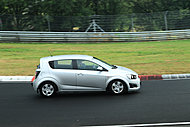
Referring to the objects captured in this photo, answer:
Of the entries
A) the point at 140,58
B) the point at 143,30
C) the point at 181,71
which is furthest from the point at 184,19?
the point at 181,71

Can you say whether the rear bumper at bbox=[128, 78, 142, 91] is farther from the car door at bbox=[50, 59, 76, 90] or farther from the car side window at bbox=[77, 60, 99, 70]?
the car door at bbox=[50, 59, 76, 90]

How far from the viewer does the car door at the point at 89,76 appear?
11.9 meters

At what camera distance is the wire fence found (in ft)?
94.3

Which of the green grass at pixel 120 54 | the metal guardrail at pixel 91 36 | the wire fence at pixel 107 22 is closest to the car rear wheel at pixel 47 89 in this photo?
the green grass at pixel 120 54

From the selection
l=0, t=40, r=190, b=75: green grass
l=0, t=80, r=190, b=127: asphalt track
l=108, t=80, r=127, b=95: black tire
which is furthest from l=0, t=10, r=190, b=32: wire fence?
l=108, t=80, r=127, b=95: black tire

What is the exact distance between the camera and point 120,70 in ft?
39.8

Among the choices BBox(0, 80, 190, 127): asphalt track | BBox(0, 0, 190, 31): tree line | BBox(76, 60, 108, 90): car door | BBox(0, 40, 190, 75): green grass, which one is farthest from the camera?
BBox(0, 0, 190, 31): tree line

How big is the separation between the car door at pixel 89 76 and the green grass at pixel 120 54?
4.37 m

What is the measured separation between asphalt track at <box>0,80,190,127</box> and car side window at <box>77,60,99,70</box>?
0.96 meters

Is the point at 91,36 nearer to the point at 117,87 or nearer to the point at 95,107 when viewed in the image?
the point at 117,87

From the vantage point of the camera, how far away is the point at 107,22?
29516 mm

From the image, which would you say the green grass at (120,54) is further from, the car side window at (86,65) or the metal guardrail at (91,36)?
the car side window at (86,65)

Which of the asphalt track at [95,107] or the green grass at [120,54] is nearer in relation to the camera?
the asphalt track at [95,107]

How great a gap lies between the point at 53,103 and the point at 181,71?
7094 millimetres
